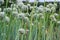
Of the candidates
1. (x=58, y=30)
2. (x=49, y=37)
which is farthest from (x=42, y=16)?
(x=58, y=30)

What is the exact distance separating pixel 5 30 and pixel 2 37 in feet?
0.24

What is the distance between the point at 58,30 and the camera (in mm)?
2564

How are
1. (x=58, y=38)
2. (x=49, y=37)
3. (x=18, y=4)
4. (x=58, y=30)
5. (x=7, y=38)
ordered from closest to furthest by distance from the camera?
1. (x=7, y=38)
2. (x=18, y=4)
3. (x=49, y=37)
4. (x=58, y=38)
5. (x=58, y=30)

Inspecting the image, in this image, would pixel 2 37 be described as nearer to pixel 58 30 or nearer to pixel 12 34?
pixel 12 34

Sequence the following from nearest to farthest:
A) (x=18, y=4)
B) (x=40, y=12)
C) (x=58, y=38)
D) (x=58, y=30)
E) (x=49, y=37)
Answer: (x=18, y=4), (x=40, y=12), (x=49, y=37), (x=58, y=38), (x=58, y=30)

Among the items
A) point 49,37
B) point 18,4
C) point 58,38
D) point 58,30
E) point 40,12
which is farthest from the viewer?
point 58,30

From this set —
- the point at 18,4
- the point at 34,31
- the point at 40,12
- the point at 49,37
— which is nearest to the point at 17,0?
the point at 18,4

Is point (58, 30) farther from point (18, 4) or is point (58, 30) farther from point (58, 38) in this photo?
point (18, 4)

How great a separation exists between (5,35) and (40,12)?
41 cm

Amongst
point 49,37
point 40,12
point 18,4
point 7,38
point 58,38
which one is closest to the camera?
point 7,38

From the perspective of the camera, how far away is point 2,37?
1.62 metres

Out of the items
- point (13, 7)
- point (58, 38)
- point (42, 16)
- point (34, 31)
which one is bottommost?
point (58, 38)

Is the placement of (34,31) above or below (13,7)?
below

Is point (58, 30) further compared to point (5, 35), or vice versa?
point (58, 30)
